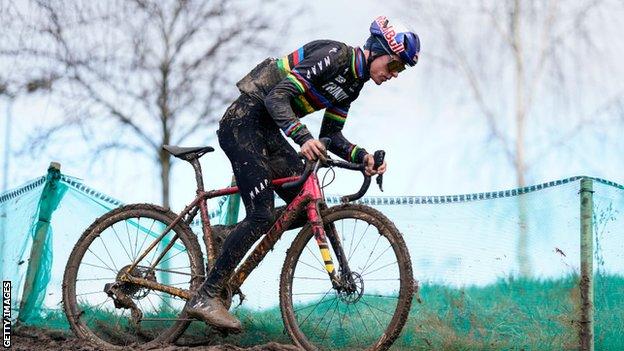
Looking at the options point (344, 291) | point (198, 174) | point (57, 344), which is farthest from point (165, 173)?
point (344, 291)

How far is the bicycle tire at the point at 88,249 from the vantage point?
612 centimetres

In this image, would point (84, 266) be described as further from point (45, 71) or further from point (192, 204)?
point (45, 71)

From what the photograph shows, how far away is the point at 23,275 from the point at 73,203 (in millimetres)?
711

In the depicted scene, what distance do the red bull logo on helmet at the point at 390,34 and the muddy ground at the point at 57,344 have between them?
1885 mm

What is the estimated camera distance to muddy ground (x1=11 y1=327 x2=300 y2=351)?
569 cm

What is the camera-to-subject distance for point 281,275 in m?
5.82

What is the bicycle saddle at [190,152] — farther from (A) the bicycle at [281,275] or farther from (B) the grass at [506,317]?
(B) the grass at [506,317]

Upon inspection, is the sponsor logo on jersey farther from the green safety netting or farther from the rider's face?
the green safety netting

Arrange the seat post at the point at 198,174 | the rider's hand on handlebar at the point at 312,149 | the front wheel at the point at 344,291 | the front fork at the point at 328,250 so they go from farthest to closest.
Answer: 1. the seat post at the point at 198,174
2. the front wheel at the point at 344,291
3. the front fork at the point at 328,250
4. the rider's hand on handlebar at the point at 312,149

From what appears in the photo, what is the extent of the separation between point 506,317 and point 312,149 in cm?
191

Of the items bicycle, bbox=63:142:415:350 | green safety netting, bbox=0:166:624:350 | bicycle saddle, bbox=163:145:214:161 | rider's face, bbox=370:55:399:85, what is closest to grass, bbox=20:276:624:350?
green safety netting, bbox=0:166:624:350

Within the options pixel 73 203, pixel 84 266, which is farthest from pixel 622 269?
pixel 73 203

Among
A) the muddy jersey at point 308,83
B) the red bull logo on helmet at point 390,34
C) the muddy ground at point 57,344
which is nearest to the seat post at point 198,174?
the muddy jersey at point 308,83

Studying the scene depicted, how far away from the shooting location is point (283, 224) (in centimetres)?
577
